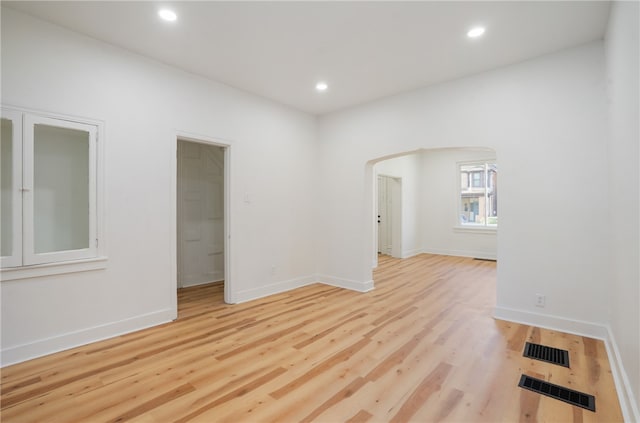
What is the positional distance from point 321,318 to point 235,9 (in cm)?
329

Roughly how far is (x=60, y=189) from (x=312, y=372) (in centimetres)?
298

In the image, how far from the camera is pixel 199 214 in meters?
5.24

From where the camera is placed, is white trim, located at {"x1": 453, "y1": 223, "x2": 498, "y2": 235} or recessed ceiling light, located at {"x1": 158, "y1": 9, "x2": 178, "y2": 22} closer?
recessed ceiling light, located at {"x1": 158, "y1": 9, "x2": 178, "y2": 22}

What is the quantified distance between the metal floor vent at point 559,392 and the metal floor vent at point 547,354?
42 cm

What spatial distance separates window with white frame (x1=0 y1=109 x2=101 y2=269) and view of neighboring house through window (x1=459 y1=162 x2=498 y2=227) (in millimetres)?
7959

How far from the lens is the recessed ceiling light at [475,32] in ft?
9.15

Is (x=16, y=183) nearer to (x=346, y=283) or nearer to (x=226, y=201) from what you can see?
(x=226, y=201)

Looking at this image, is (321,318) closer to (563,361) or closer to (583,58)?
(563,361)

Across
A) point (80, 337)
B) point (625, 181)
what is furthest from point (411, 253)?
point (80, 337)

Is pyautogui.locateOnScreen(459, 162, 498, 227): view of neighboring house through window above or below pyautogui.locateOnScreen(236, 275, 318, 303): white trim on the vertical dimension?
above

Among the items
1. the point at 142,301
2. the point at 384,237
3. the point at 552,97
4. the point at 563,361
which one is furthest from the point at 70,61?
the point at 384,237

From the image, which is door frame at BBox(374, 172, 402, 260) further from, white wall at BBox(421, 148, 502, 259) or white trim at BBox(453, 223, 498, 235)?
white trim at BBox(453, 223, 498, 235)

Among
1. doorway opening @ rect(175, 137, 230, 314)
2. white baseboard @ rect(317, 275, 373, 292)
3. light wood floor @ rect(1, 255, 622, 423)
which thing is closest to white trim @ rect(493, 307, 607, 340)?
light wood floor @ rect(1, 255, 622, 423)

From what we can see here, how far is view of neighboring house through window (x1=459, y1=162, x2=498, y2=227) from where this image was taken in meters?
7.71
